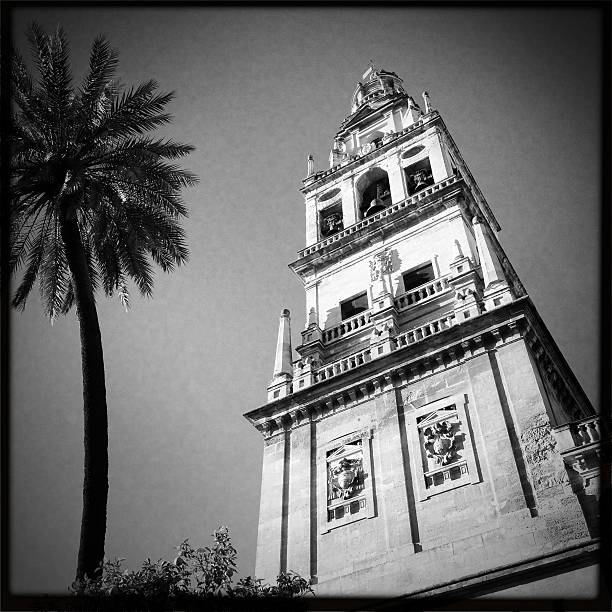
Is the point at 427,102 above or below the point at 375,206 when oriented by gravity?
above

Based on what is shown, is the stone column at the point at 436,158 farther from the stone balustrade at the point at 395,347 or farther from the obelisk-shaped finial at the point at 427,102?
the stone balustrade at the point at 395,347

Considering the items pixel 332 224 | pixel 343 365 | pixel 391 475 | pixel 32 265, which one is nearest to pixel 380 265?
pixel 343 365

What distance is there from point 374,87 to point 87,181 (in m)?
35.9

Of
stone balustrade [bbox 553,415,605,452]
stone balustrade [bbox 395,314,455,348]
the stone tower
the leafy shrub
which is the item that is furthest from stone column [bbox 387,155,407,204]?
the leafy shrub

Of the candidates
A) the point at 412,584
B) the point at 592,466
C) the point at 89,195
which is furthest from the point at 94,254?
the point at 592,466

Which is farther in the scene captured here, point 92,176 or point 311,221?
point 311,221

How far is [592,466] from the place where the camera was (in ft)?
59.9

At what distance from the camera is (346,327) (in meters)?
29.9

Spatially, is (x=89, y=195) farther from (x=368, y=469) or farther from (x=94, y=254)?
(x=368, y=469)

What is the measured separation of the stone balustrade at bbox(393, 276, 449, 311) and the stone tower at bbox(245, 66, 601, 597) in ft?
0.23

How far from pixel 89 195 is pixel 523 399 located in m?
13.7

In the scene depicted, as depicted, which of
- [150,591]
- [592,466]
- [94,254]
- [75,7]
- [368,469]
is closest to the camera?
[75,7]

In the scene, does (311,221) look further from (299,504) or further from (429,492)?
(429,492)

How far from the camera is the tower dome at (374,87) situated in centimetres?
4799
